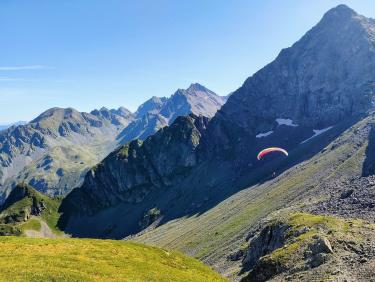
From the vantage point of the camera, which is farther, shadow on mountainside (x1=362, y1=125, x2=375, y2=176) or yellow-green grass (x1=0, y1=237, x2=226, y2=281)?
shadow on mountainside (x1=362, y1=125, x2=375, y2=176)

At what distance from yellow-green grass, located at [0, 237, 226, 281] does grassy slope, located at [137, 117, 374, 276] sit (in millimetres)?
56819

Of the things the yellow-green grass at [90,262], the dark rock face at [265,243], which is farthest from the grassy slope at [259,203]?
the yellow-green grass at [90,262]

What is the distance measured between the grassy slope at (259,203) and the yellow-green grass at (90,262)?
56.8 meters

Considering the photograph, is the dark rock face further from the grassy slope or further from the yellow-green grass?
the yellow-green grass

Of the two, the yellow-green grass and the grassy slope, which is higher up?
the yellow-green grass

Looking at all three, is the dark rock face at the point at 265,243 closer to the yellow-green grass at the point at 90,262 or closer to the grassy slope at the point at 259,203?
the grassy slope at the point at 259,203

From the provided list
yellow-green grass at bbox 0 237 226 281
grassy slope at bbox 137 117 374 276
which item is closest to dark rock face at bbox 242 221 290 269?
grassy slope at bbox 137 117 374 276

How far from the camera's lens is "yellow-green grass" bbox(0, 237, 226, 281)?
46969 mm

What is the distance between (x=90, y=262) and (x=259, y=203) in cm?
12458

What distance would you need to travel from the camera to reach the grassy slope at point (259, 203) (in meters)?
141

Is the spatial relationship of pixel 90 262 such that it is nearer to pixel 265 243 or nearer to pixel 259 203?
pixel 265 243

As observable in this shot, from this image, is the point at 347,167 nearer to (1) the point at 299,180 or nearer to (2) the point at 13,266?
(1) the point at 299,180

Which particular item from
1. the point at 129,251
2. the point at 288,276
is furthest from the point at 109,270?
the point at 288,276

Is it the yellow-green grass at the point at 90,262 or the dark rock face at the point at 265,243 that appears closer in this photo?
the yellow-green grass at the point at 90,262
